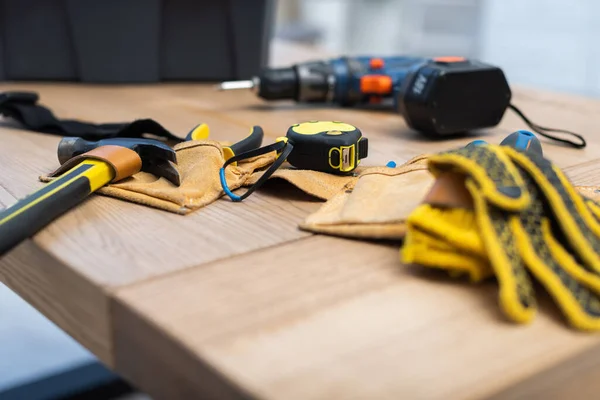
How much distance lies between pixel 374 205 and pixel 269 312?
15 cm

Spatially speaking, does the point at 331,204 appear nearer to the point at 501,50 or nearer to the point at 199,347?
the point at 199,347

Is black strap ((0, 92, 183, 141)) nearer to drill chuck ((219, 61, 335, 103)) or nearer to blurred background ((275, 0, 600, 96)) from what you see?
drill chuck ((219, 61, 335, 103))

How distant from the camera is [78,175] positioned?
55 centimetres

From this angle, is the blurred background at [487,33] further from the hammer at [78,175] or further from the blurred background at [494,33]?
the hammer at [78,175]

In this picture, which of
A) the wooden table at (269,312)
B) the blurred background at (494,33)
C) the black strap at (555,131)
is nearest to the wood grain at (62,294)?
the wooden table at (269,312)

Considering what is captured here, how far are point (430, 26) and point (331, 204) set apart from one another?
223 cm

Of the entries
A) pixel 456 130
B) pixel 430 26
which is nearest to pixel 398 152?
pixel 456 130

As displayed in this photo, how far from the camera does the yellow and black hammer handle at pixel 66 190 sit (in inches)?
18.6

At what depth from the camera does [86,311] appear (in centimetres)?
44

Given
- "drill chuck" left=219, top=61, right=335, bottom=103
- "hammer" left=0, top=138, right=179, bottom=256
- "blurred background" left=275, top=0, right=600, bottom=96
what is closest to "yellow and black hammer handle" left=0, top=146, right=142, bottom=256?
"hammer" left=0, top=138, right=179, bottom=256

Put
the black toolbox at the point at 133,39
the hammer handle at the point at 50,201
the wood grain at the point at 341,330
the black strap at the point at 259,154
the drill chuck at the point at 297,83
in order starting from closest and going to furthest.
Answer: the wood grain at the point at 341,330, the hammer handle at the point at 50,201, the black strap at the point at 259,154, the drill chuck at the point at 297,83, the black toolbox at the point at 133,39

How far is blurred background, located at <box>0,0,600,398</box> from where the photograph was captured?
2199 millimetres

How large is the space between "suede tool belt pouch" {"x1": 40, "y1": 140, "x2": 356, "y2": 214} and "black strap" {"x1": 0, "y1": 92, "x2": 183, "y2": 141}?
0.11 m

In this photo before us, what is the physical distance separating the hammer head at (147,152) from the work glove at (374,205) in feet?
0.45
